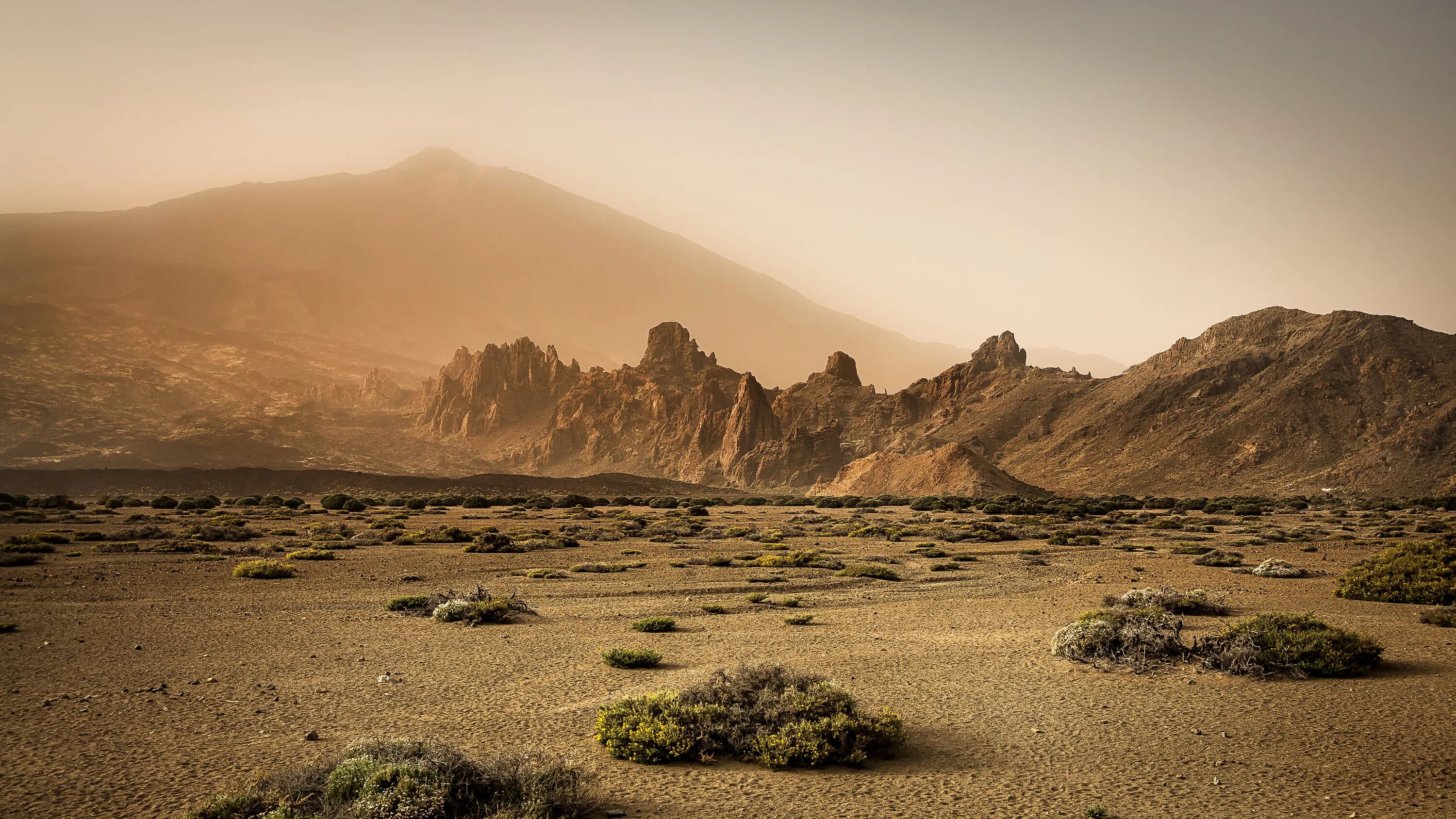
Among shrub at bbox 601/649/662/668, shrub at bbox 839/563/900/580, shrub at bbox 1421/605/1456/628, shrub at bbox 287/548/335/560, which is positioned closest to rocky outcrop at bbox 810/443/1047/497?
shrub at bbox 839/563/900/580

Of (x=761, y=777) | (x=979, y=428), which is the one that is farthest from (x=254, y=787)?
(x=979, y=428)

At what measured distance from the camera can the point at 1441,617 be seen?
15922 mm

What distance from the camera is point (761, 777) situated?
815 centimetres

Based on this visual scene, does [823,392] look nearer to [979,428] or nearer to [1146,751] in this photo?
[979,428]

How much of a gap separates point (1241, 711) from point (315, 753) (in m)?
11.5

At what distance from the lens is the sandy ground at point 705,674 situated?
7734mm

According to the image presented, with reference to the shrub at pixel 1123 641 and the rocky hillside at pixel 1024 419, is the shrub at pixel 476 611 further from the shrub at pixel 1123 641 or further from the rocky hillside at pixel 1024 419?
the rocky hillside at pixel 1024 419

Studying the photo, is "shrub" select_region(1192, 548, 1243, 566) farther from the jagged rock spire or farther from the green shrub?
the jagged rock spire

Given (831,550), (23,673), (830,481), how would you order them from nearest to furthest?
(23,673) → (831,550) → (830,481)

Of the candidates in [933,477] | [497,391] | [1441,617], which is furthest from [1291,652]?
[497,391]

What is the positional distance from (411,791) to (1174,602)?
16.7m

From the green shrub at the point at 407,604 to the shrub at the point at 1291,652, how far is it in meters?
15.7

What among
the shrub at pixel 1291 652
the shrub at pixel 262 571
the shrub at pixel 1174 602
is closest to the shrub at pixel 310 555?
the shrub at pixel 262 571

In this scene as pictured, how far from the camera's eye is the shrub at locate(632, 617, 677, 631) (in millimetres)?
16266
